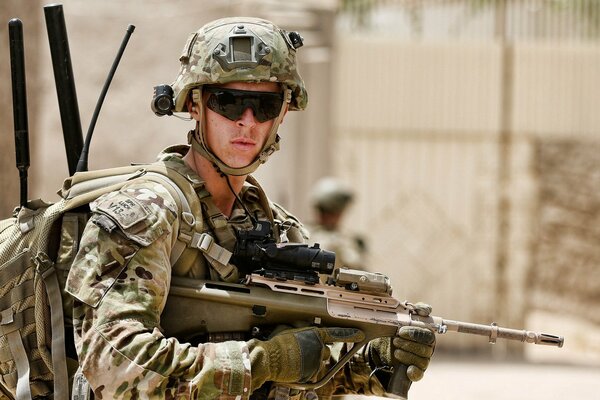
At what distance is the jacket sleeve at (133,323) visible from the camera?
3.16 m

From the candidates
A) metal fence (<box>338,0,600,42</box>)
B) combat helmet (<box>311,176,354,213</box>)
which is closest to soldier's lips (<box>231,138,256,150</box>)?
combat helmet (<box>311,176,354,213</box>)

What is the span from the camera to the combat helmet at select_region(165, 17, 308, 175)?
3578 mm

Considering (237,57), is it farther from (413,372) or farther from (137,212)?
(413,372)

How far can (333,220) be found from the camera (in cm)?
984

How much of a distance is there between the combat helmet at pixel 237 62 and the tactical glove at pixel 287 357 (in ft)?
1.81

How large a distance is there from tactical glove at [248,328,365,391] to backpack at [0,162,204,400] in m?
0.36

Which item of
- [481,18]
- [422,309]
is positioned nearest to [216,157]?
[422,309]

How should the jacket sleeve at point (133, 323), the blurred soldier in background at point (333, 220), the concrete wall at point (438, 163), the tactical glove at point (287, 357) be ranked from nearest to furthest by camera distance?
the jacket sleeve at point (133, 323), the tactical glove at point (287, 357), the blurred soldier in background at point (333, 220), the concrete wall at point (438, 163)

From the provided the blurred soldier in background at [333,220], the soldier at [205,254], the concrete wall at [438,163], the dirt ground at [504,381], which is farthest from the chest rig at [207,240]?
the concrete wall at [438,163]

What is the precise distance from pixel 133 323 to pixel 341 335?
65cm

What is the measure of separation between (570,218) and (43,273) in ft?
36.6

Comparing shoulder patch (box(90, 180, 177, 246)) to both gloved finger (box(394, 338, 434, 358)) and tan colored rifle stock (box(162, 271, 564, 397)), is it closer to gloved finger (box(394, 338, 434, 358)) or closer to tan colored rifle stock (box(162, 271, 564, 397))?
tan colored rifle stock (box(162, 271, 564, 397))

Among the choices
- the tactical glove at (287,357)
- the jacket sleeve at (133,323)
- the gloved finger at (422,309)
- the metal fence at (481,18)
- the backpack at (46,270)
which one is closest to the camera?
the jacket sleeve at (133,323)

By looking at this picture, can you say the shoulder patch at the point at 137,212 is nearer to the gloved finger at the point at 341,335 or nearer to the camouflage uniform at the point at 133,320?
the camouflage uniform at the point at 133,320
